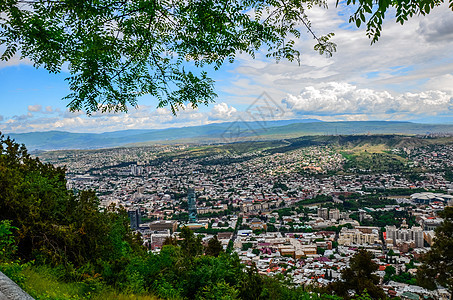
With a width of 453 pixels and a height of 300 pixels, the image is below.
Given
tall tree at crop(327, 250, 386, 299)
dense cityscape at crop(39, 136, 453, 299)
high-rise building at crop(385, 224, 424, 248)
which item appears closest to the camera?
tall tree at crop(327, 250, 386, 299)

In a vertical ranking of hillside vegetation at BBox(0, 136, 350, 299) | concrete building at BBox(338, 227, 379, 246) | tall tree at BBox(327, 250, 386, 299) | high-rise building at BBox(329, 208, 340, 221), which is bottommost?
high-rise building at BBox(329, 208, 340, 221)

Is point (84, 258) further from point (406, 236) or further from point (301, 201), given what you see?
point (301, 201)

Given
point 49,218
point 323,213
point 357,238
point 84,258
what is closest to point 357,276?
point 84,258

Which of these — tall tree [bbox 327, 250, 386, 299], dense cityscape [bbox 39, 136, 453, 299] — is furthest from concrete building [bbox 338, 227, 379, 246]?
tall tree [bbox 327, 250, 386, 299]

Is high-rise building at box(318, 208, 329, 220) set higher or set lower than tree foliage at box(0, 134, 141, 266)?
lower

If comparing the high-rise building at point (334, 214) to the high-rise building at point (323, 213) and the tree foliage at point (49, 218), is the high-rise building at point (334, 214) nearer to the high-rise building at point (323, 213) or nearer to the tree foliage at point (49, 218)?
the high-rise building at point (323, 213)

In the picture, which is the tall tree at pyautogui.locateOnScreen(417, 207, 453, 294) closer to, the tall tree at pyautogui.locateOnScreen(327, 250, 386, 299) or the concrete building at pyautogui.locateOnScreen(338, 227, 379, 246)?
the tall tree at pyautogui.locateOnScreen(327, 250, 386, 299)

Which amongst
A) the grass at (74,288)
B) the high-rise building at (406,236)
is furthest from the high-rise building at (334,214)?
the grass at (74,288)
